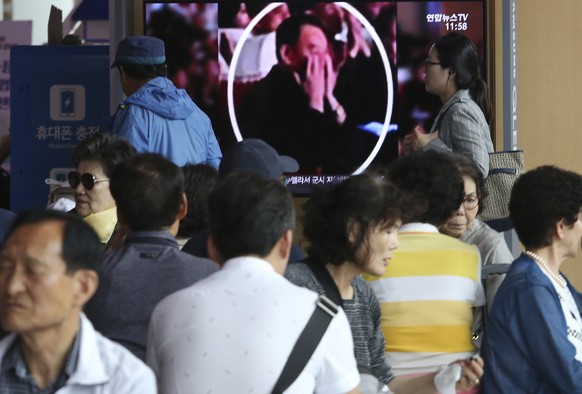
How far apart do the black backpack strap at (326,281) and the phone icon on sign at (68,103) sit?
4.73 m

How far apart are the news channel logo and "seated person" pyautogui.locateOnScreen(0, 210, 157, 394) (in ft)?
17.7

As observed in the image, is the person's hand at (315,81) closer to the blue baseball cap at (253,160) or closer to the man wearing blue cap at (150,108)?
the man wearing blue cap at (150,108)

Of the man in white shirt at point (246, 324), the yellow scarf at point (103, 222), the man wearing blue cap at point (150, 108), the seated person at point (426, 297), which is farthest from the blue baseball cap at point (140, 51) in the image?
the man in white shirt at point (246, 324)

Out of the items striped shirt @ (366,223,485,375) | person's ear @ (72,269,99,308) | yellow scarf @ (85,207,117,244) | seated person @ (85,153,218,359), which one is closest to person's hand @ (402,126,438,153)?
yellow scarf @ (85,207,117,244)

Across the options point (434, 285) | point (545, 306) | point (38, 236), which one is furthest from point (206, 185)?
point (38, 236)

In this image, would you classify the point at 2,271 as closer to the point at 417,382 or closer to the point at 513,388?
the point at 417,382

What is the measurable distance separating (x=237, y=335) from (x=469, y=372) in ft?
3.14

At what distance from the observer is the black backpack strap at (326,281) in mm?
3607

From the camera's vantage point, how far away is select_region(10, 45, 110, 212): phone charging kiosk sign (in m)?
Result: 8.07

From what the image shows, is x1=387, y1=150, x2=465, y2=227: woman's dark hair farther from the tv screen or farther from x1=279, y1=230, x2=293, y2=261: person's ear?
the tv screen

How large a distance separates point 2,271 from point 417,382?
1.58m

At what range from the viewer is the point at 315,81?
744cm

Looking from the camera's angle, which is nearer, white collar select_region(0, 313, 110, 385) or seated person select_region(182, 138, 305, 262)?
white collar select_region(0, 313, 110, 385)

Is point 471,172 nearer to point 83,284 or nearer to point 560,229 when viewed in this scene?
point 560,229
